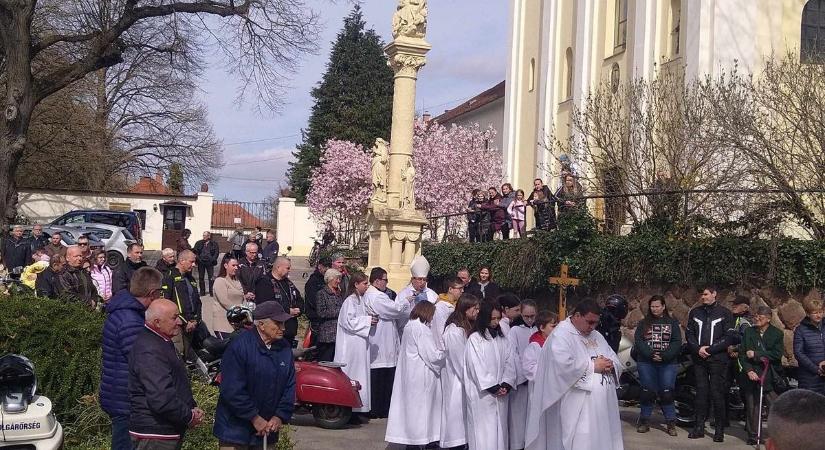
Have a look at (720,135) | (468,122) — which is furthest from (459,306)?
(468,122)

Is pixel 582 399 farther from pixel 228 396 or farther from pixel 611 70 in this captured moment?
pixel 611 70

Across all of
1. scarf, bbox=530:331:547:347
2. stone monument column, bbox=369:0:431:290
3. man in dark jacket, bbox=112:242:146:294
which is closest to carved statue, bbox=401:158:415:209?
stone monument column, bbox=369:0:431:290

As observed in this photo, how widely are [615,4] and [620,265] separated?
18.7 meters

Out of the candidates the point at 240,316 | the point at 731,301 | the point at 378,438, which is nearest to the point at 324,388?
the point at 378,438

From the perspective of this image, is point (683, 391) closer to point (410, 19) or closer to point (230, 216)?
point (410, 19)

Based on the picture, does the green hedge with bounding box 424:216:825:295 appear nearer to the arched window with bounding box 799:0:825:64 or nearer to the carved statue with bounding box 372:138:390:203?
the carved statue with bounding box 372:138:390:203

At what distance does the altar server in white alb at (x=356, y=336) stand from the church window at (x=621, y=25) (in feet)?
72.3

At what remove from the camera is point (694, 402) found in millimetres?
14062

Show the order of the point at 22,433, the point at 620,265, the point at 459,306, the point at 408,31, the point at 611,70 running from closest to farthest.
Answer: the point at 22,433 < the point at 459,306 < the point at 620,265 < the point at 408,31 < the point at 611,70

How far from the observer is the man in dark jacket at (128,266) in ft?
52.1

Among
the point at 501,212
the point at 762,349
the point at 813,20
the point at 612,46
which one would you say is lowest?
the point at 762,349

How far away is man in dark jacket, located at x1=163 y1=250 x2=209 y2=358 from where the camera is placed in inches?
544

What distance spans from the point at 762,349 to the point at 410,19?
495 inches

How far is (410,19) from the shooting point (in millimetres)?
23234
